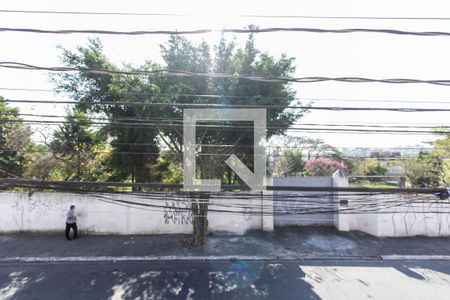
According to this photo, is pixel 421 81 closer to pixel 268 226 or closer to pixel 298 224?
pixel 268 226

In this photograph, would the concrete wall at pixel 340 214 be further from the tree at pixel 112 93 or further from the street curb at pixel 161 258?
the tree at pixel 112 93

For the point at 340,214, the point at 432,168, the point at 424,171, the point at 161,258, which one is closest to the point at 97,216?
the point at 161,258

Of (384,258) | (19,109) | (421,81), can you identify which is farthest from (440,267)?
(19,109)

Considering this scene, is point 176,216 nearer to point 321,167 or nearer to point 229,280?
point 229,280

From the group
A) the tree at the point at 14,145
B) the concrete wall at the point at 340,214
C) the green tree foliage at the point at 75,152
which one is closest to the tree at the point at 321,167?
the concrete wall at the point at 340,214

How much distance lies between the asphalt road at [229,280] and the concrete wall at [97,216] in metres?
2.52

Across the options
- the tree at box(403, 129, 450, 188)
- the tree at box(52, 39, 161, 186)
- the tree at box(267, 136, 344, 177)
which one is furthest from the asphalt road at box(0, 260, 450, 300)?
the tree at box(267, 136, 344, 177)

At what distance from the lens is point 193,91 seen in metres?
8.15

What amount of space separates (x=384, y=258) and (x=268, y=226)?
159 inches

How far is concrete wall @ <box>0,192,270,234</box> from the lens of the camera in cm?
1054

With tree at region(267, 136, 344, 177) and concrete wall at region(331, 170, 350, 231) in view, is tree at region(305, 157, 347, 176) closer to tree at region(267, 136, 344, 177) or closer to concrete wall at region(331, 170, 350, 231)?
tree at region(267, 136, 344, 177)

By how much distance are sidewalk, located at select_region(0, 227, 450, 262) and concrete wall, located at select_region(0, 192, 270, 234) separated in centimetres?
32

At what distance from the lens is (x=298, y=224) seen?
12047mm

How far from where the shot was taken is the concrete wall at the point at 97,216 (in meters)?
10.5
